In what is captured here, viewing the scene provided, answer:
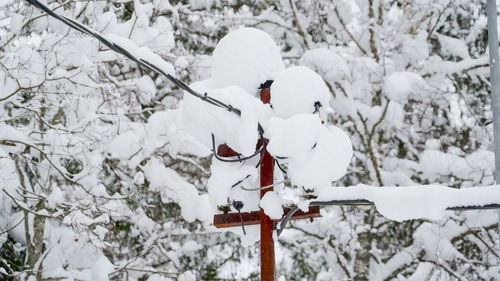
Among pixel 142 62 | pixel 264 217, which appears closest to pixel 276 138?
pixel 264 217

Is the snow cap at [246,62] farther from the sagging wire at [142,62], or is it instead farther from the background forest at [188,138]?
the background forest at [188,138]

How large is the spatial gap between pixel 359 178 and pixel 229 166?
755 cm

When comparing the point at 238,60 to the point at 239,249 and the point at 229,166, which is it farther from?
the point at 239,249

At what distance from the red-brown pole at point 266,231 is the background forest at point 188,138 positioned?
10.8 ft

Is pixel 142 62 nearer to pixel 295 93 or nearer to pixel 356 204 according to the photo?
pixel 295 93

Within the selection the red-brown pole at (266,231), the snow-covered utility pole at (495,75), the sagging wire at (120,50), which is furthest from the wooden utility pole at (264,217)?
the snow-covered utility pole at (495,75)

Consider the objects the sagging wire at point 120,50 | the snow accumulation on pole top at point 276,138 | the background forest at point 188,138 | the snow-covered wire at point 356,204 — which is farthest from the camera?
the background forest at point 188,138

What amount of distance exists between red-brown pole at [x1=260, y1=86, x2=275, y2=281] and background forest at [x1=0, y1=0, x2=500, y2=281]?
10.8ft

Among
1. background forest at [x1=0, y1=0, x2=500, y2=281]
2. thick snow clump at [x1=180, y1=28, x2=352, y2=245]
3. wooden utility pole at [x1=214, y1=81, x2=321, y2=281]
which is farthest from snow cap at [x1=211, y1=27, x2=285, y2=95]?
background forest at [x1=0, y1=0, x2=500, y2=281]

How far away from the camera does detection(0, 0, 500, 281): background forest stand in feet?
21.5

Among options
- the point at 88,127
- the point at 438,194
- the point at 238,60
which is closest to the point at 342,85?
the point at 88,127

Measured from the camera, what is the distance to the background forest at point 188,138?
656 centimetres

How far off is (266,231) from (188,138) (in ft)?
16.3

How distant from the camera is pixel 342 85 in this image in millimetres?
9219
